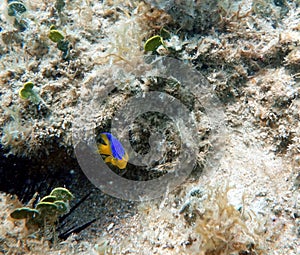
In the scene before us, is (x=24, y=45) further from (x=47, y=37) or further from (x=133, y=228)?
(x=133, y=228)

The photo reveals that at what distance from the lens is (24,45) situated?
3.24 meters

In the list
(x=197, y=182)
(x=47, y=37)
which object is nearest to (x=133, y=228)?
(x=197, y=182)

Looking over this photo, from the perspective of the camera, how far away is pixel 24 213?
232 centimetres

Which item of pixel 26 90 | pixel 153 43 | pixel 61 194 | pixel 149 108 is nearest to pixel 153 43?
pixel 153 43

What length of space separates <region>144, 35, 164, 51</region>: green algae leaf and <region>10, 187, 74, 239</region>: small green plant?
156 cm

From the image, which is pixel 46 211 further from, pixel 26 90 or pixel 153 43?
pixel 153 43

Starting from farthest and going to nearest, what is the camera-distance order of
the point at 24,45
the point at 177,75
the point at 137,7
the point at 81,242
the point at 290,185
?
1. the point at 24,45
2. the point at 137,7
3. the point at 177,75
4. the point at 81,242
5. the point at 290,185

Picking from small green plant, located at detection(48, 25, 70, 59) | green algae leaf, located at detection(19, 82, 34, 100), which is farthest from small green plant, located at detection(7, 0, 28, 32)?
green algae leaf, located at detection(19, 82, 34, 100)

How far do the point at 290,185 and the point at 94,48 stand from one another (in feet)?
7.91

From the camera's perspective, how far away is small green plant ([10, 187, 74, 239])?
2.32 metres

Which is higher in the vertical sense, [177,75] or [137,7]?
[137,7]

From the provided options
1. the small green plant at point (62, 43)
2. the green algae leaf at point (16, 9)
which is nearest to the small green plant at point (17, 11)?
the green algae leaf at point (16, 9)

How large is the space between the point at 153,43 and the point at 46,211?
1836mm

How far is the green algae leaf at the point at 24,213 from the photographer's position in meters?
2.29
